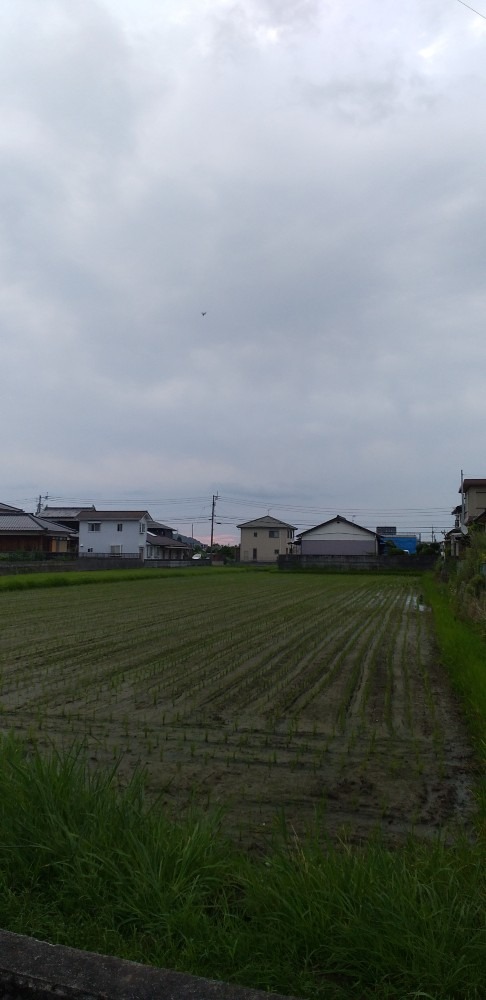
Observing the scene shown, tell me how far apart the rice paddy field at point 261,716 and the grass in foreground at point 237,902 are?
61cm

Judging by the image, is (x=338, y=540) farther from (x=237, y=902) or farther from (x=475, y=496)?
(x=237, y=902)

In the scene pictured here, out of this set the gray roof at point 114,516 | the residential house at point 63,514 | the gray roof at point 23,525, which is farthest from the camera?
the residential house at point 63,514

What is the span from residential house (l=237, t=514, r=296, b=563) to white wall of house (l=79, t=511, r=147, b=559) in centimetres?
1427

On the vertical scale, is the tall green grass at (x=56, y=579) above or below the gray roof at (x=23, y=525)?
below

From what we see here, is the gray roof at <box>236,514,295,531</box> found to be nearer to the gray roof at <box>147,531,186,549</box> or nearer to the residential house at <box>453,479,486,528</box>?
the gray roof at <box>147,531,186,549</box>

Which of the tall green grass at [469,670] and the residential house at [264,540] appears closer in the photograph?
the tall green grass at [469,670]

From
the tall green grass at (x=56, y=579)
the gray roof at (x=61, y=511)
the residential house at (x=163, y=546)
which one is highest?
the gray roof at (x=61, y=511)

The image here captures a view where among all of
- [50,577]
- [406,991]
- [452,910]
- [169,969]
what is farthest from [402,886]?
[50,577]

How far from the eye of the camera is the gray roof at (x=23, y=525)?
43969 mm

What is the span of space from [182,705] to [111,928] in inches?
160

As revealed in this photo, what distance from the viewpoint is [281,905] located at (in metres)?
2.29

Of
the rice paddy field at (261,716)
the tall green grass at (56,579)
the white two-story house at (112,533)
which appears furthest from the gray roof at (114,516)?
the rice paddy field at (261,716)

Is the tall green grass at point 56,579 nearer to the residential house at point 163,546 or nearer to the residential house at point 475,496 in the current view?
the residential house at point 475,496

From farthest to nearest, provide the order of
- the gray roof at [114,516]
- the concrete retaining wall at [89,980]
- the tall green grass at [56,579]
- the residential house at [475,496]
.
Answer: the gray roof at [114,516]
the residential house at [475,496]
the tall green grass at [56,579]
the concrete retaining wall at [89,980]
